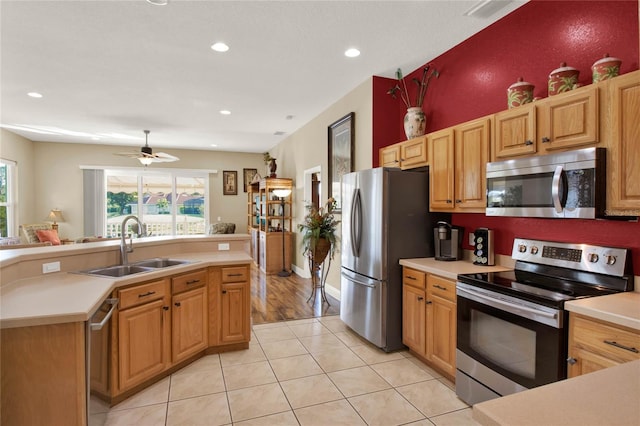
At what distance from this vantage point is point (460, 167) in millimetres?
2910

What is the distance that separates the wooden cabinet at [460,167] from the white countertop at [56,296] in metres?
2.32

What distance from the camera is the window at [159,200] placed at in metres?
8.64

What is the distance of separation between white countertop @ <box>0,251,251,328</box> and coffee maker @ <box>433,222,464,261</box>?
2240 mm

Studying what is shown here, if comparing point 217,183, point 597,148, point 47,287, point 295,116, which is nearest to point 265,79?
point 295,116

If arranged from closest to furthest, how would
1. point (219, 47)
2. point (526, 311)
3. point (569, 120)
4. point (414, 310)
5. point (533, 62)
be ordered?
point (526, 311) → point (569, 120) → point (533, 62) → point (414, 310) → point (219, 47)

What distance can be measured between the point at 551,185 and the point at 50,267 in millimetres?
3435

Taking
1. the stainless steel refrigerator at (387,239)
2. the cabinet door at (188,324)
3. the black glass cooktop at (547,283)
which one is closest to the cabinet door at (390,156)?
the stainless steel refrigerator at (387,239)

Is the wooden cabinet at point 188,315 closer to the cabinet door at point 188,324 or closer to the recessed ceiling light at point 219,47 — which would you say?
the cabinet door at point 188,324

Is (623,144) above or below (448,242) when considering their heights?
above

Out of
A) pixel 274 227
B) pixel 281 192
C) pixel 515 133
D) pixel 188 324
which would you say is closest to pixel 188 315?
pixel 188 324

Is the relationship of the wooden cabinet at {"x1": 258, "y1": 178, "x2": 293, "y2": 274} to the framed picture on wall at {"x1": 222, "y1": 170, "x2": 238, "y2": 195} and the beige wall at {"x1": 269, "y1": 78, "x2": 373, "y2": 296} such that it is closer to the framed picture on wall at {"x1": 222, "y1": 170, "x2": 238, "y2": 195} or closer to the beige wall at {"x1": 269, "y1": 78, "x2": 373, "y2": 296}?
the beige wall at {"x1": 269, "y1": 78, "x2": 373, "y2": 296}

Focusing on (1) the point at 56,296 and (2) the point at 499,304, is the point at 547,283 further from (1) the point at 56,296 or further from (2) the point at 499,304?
(1) the point at 56,296

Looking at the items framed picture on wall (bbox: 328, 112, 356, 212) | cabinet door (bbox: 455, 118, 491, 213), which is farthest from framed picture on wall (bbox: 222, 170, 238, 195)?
cabinet door (bbox: 455, 118, 491, 213)

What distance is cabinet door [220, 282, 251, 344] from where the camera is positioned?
10.6ft
